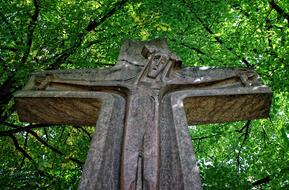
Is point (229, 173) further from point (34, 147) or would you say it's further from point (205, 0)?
point (34, 147)

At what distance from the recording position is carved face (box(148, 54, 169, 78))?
4.47 metres

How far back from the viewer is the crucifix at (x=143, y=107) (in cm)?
311

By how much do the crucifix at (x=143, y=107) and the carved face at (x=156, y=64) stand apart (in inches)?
0.4

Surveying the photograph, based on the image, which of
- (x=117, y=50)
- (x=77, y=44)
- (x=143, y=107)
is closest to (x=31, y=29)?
(x=77, y=44)

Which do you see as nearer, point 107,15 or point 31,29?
point 31,29

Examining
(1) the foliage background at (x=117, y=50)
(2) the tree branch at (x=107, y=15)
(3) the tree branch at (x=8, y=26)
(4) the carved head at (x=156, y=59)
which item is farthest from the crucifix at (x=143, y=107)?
(2) the tree branch at (x=107, y=15)

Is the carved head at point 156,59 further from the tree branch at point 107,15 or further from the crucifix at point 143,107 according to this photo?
the tree branch at point 107,15

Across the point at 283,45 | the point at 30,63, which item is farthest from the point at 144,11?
the point at 283,45

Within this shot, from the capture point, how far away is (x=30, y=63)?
656 cm

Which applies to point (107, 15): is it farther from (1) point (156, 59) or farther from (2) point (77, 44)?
(1) point (156, 59)

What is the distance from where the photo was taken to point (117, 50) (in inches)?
320

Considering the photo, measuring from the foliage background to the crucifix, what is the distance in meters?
2.27

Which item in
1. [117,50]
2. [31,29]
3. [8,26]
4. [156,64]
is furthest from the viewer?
[117,50]

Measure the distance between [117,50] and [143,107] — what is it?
4.40 meters
